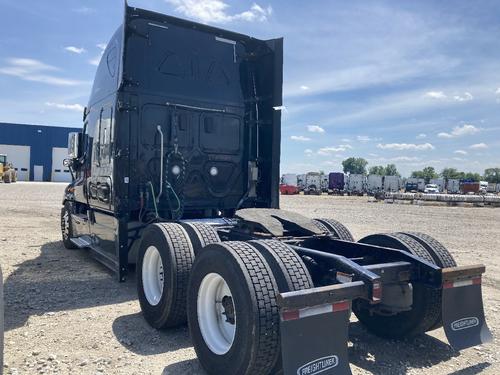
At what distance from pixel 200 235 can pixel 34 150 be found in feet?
203

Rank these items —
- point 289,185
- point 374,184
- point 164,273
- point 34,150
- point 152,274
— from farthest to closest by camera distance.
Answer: point 34,150 → point 374,184 → point 289,185 → point 152,274 → point 164,273

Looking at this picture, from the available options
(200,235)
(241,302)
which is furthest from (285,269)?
(200,235)

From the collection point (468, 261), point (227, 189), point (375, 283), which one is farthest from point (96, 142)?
point (468, 261)

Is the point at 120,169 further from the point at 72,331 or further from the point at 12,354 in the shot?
the point at 12,354

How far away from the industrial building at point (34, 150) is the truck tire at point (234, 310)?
59.7 metres

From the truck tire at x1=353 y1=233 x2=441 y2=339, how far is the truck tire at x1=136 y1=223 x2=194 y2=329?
5.45 feet

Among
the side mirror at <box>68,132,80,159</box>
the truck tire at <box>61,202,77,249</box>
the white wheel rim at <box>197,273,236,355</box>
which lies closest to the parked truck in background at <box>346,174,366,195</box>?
the truck tire at <box>61,202,77,249</box>

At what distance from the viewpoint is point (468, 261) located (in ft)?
27.0

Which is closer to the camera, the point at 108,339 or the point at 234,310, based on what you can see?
the point at 234,310

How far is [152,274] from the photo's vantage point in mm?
4691

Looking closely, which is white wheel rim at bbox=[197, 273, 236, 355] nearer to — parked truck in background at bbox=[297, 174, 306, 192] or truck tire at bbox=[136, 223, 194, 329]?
truck tire at bbox=[136, 223, 194, 329]

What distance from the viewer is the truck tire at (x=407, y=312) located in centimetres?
385

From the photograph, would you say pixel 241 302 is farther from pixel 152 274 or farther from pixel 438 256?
pixel 438 256

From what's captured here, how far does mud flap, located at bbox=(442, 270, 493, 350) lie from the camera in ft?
11.7
